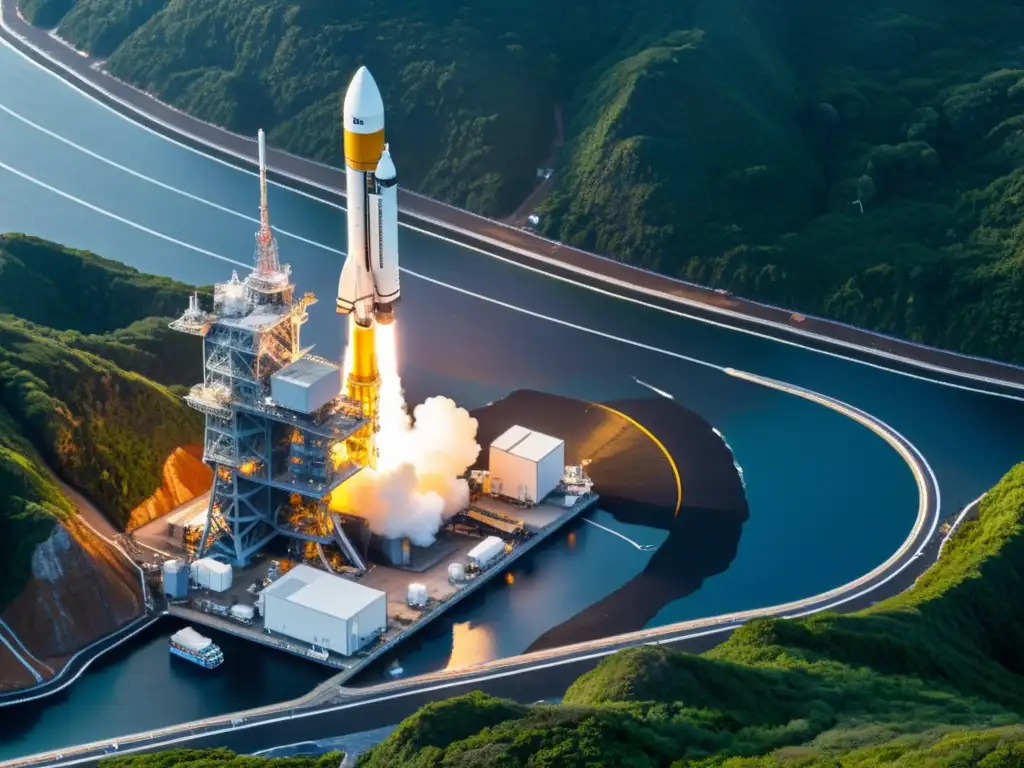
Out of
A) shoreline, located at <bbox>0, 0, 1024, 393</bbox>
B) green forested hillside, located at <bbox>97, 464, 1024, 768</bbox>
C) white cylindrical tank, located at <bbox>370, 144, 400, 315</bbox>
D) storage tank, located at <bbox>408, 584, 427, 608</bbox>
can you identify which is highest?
white cylindrical tank, located at <bbox>370, 144, 400, 315</bbox>

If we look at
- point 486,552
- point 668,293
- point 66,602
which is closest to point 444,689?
point 486,552

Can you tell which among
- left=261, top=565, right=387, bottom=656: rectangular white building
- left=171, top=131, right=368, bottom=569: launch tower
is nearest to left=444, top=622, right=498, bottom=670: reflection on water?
left=261, top=565, right=387, bottom=656: rectangular white building

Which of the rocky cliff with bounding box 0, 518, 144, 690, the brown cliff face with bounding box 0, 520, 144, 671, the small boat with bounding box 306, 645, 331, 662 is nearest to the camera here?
the rocky cliff with bounding box 0, 518, 144, 690

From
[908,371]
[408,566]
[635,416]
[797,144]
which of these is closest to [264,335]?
[408,566]

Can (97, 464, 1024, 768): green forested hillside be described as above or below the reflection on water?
above

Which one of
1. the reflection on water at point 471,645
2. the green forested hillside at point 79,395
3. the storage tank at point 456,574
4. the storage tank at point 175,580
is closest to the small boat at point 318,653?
the reflection on water at point 471,645

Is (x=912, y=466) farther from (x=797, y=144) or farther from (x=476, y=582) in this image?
(x=797, y=144)

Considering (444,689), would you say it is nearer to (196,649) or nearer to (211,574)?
(196,649)

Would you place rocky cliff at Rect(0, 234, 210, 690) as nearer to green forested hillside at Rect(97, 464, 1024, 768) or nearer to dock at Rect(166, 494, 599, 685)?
dock at Rect(166, 494, 599, 685)

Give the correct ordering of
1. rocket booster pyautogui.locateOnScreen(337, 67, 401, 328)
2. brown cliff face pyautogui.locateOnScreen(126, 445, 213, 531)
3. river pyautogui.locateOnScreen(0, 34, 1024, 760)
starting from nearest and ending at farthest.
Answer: river pyautogui.locateOnScreen(0, 34, 1024, 760), rocket booster pyautogui.locateOnScreen(337, 67, 401, 328), brown cliff face pyautogui.locateOnScreen(126, 445, 213, 531)
